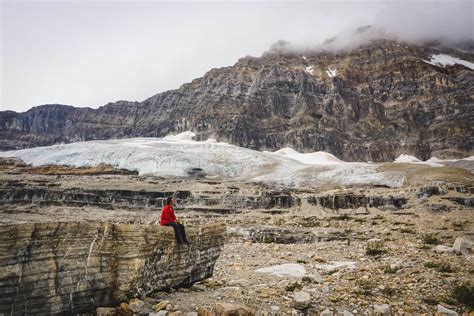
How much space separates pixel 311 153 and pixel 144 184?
88132 mm

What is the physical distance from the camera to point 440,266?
11312 millimetres

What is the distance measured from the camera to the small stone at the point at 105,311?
23.7 ft

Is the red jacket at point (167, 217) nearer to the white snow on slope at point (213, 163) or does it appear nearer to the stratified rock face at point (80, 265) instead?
the stratified rock face at point (80, 265)

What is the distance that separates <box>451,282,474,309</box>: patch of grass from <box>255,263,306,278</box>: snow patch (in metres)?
4.97

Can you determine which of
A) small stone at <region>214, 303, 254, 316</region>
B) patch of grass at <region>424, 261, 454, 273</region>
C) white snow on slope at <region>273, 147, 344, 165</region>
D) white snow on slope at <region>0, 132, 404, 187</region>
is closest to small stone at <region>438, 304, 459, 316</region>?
patch of grass at <region>424, 261, 454, 273</region>

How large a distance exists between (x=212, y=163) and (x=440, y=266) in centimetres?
7865

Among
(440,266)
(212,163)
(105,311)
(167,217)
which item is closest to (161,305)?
(105,311)

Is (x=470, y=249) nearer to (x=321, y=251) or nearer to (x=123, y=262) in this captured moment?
(x=321, y=251)

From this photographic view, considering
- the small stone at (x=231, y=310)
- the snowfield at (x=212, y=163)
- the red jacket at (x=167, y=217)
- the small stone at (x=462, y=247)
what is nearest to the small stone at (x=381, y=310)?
the small stone at (x=231, y=310)

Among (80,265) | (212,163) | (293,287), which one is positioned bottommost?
(293,287)

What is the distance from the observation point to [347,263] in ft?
47.4

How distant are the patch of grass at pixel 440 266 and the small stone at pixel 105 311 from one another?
9259mm

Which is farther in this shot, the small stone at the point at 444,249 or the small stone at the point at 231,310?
the small stone at the point at 444,249

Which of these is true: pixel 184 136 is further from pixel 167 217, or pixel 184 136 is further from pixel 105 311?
pixel 105 311
